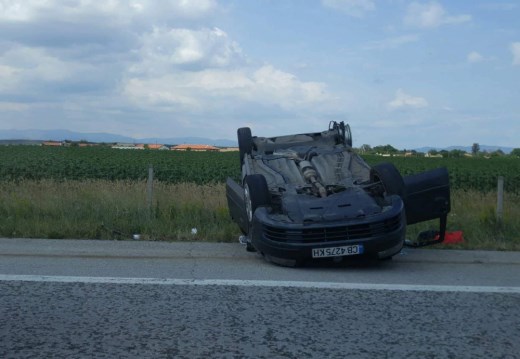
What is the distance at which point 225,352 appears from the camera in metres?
4.52

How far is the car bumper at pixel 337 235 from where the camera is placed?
7.03 meters

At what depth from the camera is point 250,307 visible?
566 centimetres

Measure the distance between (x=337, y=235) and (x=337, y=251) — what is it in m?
0.18

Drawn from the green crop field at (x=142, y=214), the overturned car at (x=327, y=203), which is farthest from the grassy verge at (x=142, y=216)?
the overturned car at (x=327, y=203)

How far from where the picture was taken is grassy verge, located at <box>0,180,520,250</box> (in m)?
9.89

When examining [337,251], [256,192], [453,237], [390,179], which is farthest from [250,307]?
[453,237]

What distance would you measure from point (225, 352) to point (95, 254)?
427cm

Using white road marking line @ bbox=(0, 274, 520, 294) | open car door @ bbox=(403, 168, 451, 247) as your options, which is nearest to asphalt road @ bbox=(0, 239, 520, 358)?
white road marking line @ bbox=(0, 274, 520, 294)

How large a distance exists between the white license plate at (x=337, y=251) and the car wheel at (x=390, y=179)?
115cm

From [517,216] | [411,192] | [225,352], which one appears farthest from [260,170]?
[517,216]

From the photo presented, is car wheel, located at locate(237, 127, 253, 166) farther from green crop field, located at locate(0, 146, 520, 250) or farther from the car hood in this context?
the car hood

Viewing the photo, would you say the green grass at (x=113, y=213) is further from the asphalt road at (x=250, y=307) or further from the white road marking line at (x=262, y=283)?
the white road marking line at (x=262, y=283)

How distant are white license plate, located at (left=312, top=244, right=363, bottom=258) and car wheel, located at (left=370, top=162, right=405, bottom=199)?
3.78 feet

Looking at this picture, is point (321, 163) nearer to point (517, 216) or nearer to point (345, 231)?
point (345, 231)
